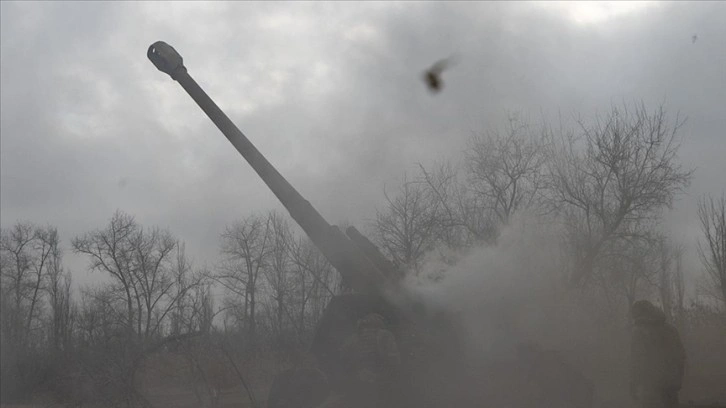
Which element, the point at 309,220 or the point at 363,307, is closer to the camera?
the point at 363,307

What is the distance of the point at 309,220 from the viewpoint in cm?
1462

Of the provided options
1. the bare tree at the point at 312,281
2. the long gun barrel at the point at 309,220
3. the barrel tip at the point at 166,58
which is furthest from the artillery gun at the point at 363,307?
the bare tree at the point at 312,281

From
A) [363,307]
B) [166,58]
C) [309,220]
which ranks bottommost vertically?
[363,307]

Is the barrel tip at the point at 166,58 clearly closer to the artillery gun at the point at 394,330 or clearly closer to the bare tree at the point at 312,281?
the artillery gun at the point at 394,330

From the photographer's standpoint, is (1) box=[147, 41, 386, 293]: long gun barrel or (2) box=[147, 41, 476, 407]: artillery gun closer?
(2) box=[147, 41, 476, 407]: artillery gun

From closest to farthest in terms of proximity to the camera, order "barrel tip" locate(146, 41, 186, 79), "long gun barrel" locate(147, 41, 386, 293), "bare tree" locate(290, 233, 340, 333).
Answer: "long gun barrel" locate(147, 41, 386, 293), "barrel tip" locate(146, 41, 186, 79), "bare tree" locate(290, 233, 340, 333)

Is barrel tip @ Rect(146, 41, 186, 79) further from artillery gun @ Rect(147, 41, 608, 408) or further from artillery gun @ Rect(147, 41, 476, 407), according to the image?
artillery gun @ Rect(147, 41, 608, 408)

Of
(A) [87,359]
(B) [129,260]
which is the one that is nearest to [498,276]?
(A) [87,359]

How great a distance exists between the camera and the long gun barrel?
14203mm

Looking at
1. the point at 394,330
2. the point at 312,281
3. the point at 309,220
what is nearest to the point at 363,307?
the point at 394,330

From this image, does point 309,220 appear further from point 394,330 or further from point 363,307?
point 394,330

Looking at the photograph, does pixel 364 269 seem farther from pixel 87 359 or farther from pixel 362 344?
pixel 87 359

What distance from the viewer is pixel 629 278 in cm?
2580

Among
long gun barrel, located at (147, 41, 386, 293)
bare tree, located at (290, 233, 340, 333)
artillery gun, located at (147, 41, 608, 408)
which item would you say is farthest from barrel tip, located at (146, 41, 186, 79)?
bare tree, located at (290, 233, 340, 333)
